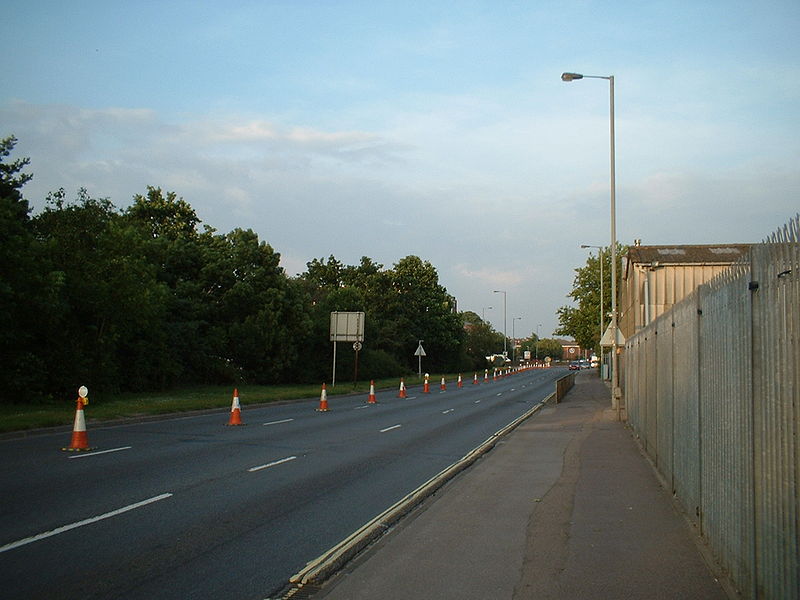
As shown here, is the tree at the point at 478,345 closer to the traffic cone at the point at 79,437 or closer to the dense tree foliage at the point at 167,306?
the dense tree foliage at the point at 167,306

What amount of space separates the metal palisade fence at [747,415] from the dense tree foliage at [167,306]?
21.9 metres

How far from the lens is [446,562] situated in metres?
6.95

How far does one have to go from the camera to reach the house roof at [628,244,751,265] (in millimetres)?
28031

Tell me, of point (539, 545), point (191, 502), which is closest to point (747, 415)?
point (539, 545)

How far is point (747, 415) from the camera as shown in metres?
5.12

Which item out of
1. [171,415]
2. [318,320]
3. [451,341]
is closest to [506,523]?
[171,415]

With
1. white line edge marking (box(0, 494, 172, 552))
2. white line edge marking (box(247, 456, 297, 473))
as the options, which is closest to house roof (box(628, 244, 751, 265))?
white line edge marking (box(247, 456, 297, 473))

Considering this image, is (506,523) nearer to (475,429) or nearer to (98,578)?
(98,578)

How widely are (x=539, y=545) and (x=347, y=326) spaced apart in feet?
124

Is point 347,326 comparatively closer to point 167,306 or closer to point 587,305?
point 167,306

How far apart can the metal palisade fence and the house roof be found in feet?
67.5

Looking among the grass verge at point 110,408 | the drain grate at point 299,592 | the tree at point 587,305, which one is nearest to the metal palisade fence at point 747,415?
the drain grate at point 299,592

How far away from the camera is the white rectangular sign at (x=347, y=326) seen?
44.7 m

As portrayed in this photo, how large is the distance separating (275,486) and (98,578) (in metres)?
4.92
